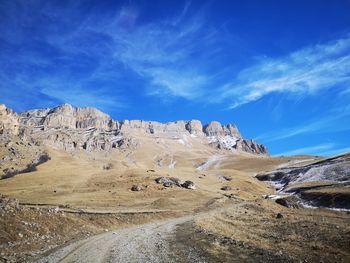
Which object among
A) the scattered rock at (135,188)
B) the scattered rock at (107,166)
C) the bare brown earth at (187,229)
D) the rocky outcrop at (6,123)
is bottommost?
the bare brown earth at (187,229)

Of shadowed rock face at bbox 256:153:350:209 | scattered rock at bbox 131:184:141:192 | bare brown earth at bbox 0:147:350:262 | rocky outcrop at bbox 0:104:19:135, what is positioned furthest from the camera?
rocky outcrop at bbox 0:104:19:135

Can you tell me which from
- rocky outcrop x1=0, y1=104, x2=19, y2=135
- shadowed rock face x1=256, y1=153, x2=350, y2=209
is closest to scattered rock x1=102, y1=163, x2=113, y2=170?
rocky outcrop x1=0, y1=104, x2=19, y2=135

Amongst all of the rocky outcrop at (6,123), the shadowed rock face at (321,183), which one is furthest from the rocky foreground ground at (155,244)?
the rocky outcrop at (6,123)

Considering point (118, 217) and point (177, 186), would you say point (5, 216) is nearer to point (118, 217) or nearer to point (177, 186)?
point (118, 217)

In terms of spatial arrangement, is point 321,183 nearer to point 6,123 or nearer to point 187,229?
point 187,229

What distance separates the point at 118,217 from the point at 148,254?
27056 mm

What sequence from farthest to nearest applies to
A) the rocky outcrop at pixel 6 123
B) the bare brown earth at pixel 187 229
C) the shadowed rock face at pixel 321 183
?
the rocky outcrop at pixel 6 123
the shadowed rock face at pixel 321 183
the bare brown earth at pixel 187 229

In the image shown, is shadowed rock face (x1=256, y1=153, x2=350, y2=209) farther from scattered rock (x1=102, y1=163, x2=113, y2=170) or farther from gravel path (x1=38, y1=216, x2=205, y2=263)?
scattered rock (x1=102, y1=163, x2=113, y2=170)

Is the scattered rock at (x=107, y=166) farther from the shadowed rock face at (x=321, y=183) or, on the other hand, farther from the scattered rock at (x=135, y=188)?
the scattered rock at (x=135, y=188)

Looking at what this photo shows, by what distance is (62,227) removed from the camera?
3641 centimetres

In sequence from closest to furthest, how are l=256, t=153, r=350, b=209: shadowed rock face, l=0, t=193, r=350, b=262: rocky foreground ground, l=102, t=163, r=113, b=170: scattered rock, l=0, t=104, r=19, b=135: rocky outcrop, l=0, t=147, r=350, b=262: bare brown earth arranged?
l=0, t=193, r=350, b=262: rocky foreground ground < l=0, t=147, r=350, b=262: bare brown earth < l=256, t=153, r=350, b=209: shadowed rock face < l=102, t=163, r=113, b=170: scattered rock < l=0, t=104, r=19, b=135: rocky outcrop

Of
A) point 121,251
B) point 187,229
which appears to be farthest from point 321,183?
point 121,251

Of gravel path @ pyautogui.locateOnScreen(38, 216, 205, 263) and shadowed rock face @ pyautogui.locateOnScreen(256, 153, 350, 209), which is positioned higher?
shadowed rock face @ pyautogui.locateOnScreen(256, 153, 350, 209)

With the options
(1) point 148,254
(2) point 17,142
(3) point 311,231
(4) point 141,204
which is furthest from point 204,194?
(2) point 17,142
